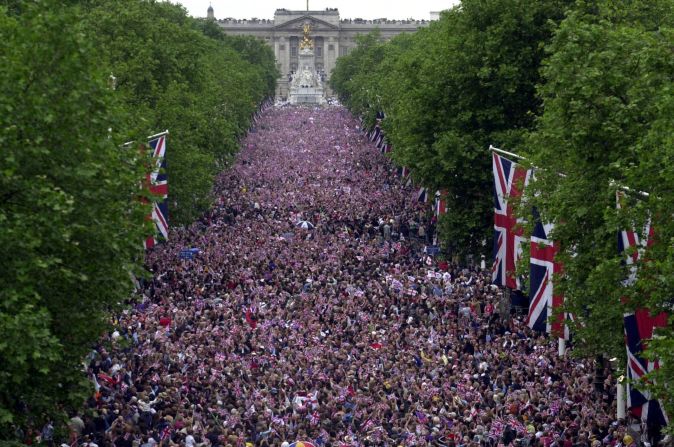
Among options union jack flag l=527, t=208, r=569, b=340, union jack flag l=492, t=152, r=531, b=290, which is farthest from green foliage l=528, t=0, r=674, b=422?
union jack flag l=492, t=152, r=531, b=290

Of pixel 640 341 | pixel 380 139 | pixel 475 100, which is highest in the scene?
pixel 475 100

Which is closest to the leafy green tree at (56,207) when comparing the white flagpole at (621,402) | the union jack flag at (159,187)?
the white flagpole at (621,402)

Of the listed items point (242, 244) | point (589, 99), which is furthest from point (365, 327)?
point (242, 244)

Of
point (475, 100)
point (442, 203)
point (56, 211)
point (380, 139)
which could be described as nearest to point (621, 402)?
point (56, 211)

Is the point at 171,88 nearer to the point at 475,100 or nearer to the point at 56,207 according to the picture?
the point at 475,100

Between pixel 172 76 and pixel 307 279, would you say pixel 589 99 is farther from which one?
pixel 172 76


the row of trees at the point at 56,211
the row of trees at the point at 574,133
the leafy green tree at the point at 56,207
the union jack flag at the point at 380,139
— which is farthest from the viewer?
the union jack flag at the point at 380,139

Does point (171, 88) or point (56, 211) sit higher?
point (56, 211)

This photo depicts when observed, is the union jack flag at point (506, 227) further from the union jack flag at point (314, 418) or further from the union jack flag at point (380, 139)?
the union jack flag at point (380, 139)
